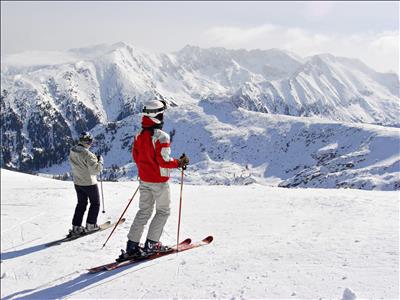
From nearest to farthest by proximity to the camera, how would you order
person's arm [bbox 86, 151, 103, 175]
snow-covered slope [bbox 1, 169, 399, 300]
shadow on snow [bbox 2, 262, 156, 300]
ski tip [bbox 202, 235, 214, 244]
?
snow-covered slope [bbox 1, 169, 399, 300] < shadow on snow [bbox 2, 262, 156, 300] < ski tip [bbox 202, 235, 214, 244] < person's arm [bbox 86, 151, 103, 175]

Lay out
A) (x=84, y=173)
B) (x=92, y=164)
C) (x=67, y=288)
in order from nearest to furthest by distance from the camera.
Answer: (x=67, y=288), (x=92, y=164), (x=84, y=173)

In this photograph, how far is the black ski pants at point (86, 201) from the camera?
11555 millimetres

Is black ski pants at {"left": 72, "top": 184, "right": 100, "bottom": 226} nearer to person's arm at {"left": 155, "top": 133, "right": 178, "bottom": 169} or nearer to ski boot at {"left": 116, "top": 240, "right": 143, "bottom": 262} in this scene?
ski boot at {"left": 116, "top": 240, "right": 143, "bottom": 262}

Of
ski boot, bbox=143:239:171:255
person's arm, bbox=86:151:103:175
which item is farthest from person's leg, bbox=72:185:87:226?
ski boot, bbox=143:239:171:255

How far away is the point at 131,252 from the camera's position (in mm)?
9227

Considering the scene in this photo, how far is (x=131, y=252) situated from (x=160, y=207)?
1081mm

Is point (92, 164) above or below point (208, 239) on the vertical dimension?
above

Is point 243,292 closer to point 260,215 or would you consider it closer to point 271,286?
point 271,286

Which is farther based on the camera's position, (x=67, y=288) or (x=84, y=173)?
(x=84, y=173)

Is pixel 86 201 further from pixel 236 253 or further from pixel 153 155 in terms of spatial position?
pixel 236 253

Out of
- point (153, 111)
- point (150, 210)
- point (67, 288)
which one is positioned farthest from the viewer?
point (150, 210)

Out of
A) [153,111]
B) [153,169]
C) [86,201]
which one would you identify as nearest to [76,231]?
[86,201]

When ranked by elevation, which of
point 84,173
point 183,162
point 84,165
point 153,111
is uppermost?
point 153,111

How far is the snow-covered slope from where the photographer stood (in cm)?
740
